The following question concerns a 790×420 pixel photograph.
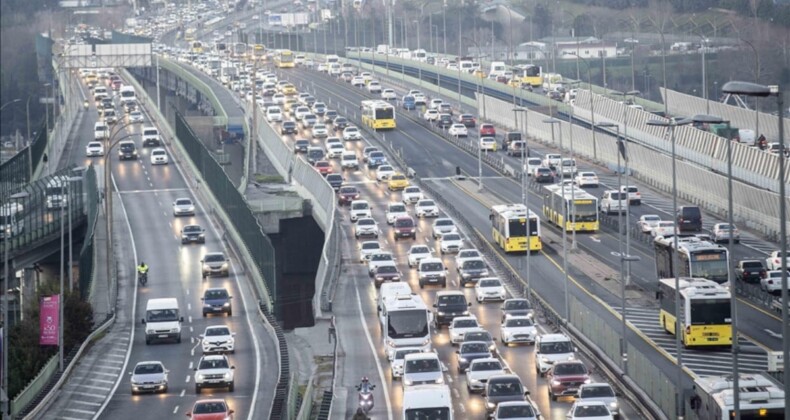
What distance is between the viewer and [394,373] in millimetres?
53562

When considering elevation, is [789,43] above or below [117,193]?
above

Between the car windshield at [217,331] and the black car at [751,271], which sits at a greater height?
the black car at [751,271]

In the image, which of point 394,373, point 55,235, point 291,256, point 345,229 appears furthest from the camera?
point 291,256

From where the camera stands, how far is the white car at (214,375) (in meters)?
54.6

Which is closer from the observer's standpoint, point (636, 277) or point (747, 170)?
point (636, 277)

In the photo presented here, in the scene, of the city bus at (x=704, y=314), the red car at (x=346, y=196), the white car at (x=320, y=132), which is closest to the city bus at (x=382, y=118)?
the white car at (x=320, y=132)

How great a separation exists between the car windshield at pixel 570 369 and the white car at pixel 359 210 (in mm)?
44392

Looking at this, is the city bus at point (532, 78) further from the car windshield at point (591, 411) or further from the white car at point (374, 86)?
the car windshield at point (591, 411)

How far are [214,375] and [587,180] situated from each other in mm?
52052

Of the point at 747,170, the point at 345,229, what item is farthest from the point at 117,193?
the point at 747,170

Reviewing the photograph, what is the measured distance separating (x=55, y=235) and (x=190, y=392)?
3202 centimetres

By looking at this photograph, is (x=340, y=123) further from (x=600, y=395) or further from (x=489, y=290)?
(x=600, y=395)

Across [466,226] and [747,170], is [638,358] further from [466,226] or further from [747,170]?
[747,170]

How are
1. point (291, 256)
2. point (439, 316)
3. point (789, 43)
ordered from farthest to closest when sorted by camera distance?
point (789, 43)
point (291, 256)
point (439, 316)
